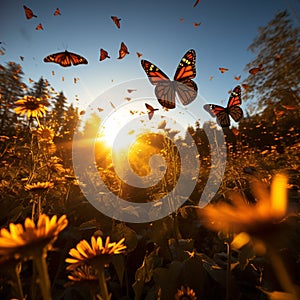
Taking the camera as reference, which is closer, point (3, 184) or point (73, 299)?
point (73, 299)

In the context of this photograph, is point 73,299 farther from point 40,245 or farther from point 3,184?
point 3,184

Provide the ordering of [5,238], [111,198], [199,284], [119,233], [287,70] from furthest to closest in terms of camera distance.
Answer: [287,70] → [111,198] → [119,233] → [199,284] → [5,238]

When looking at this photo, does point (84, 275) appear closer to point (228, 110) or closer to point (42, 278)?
point (42, 278)

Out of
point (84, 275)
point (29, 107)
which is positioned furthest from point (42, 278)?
point (29, 107)

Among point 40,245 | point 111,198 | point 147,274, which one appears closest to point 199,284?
point 147,274

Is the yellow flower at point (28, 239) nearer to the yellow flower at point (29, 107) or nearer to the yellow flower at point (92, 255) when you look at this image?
the yellow flower at point (92, 255)

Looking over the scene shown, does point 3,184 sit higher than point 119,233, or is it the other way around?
point 3,184

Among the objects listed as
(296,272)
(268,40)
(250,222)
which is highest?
(268,40)

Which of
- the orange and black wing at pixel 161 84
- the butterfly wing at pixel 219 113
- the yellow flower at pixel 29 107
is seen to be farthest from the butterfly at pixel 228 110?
the yellow flower at pixel 29 107
